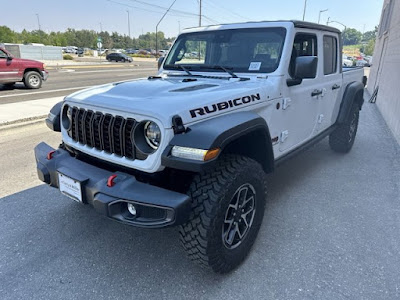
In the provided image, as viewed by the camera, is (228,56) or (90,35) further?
(90,35)

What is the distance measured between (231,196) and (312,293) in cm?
91

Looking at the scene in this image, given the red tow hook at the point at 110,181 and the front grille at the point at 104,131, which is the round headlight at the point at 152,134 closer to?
the front grille at the point at 104,131

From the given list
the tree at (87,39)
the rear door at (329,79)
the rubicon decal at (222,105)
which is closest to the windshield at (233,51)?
the rubicon decal at (222,105)

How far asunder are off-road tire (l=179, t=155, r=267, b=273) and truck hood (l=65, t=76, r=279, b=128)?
0.42m

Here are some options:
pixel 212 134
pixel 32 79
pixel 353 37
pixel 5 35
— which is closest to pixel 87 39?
pixel 5 35

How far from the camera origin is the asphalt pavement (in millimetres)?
2307

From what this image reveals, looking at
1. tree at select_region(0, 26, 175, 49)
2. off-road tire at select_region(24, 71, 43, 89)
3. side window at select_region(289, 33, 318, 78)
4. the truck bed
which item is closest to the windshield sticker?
side window at select_region(289, 33, 318, 78)

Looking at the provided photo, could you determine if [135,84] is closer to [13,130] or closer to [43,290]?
[43,290]

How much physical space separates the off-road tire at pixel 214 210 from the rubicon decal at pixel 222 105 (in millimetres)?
373

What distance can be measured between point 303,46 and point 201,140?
2147mm

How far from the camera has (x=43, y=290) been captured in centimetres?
228

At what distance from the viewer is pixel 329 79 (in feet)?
13.8

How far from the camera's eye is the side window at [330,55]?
4.06m

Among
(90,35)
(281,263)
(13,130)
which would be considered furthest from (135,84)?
(90,35)
